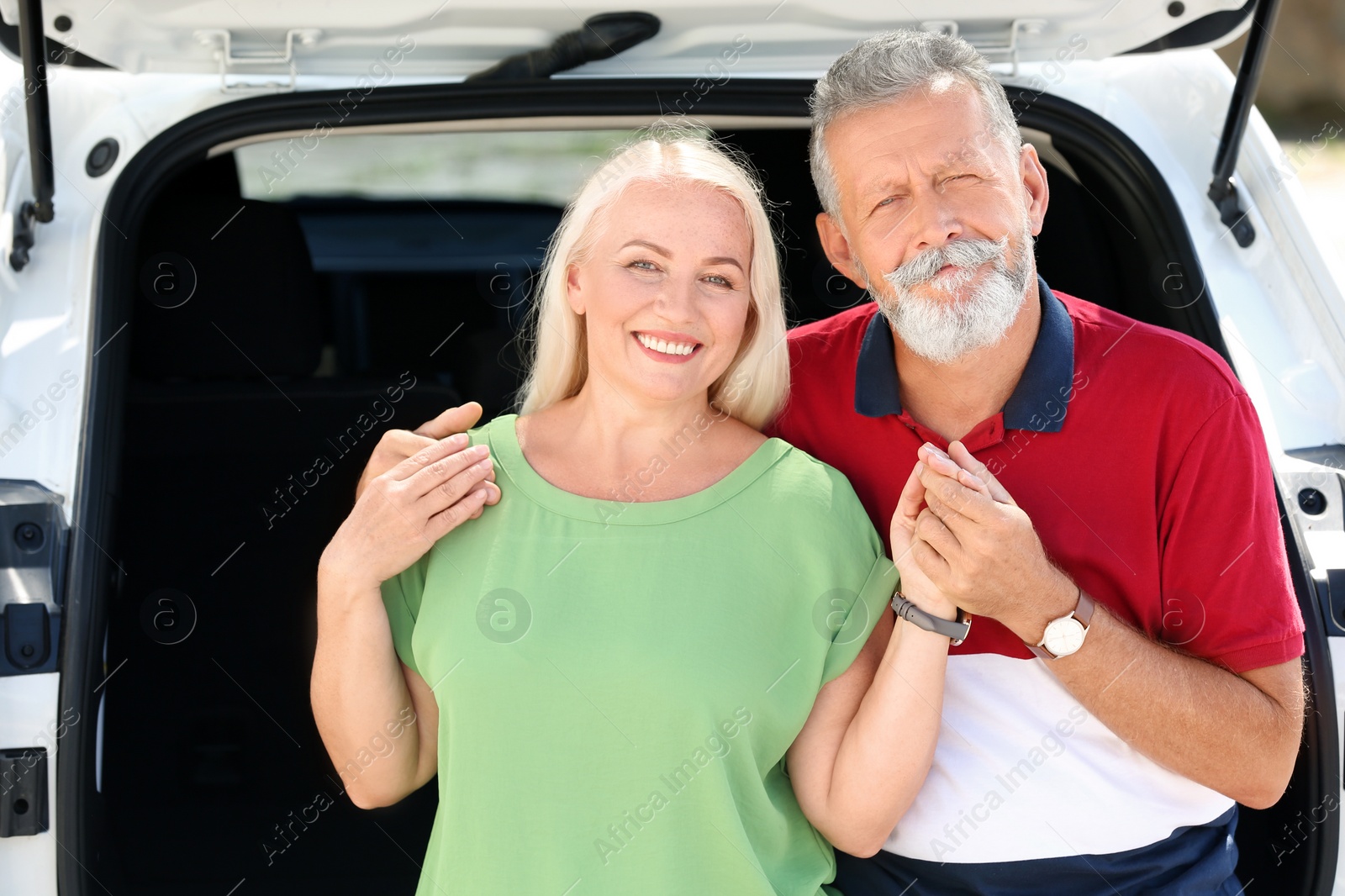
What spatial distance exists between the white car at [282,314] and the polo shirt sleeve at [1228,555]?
87 millimetres

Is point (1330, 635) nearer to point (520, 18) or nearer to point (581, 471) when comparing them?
point (581, 471)

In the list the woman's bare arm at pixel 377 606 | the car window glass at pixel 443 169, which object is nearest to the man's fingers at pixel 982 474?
the woman's bare arm at pixel 377 606

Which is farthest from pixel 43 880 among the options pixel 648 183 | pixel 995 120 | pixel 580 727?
pixel 995 120

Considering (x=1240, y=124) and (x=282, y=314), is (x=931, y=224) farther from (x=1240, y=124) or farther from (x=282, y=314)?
(x=282, y=314)

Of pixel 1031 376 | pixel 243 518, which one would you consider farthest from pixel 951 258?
pixel 243 518

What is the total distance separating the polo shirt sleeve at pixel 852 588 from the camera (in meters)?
1.61

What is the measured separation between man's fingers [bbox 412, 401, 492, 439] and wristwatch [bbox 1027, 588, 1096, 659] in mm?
818

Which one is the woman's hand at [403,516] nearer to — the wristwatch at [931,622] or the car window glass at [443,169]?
the wristwatch at [931,622]

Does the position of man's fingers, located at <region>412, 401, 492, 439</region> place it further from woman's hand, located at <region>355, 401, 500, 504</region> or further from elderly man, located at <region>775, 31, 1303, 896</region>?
elderly man, located at <region>775, 31, 1303, 896</region>

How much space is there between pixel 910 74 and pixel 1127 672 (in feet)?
2.85

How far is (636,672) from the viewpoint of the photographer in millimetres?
1539

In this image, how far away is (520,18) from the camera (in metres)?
1.98

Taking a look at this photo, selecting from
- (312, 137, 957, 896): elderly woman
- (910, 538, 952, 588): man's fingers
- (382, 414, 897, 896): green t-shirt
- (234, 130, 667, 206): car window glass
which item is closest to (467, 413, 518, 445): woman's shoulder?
(312, 137, 957, 896): elderly woman

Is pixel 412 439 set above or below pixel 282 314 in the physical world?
above
